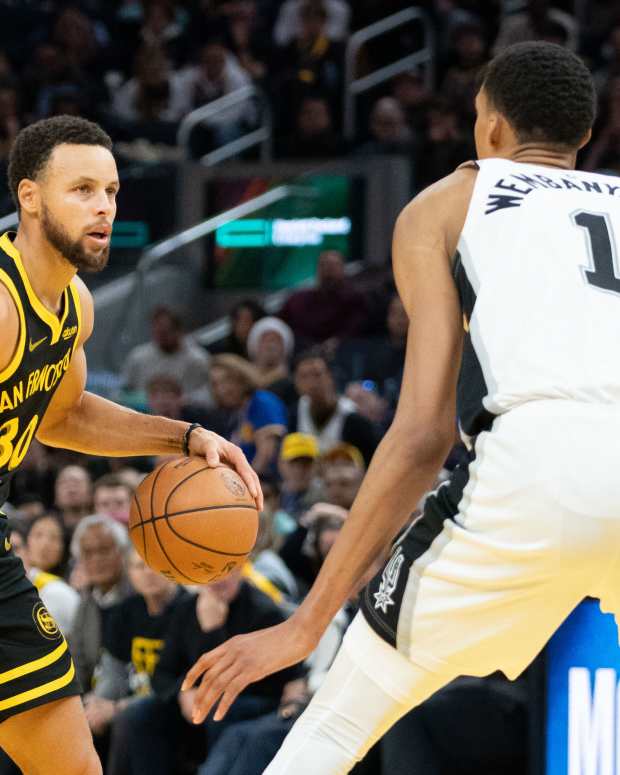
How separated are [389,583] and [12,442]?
4.14 feet

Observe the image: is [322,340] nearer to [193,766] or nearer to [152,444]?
[193,766]

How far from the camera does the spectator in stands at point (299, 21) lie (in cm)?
1394

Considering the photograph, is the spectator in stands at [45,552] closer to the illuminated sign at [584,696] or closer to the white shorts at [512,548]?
the illuminated sign at [584,696]

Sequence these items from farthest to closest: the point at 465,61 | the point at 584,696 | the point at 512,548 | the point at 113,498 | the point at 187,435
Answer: the point at 465,61 < the point at 113,498 < the point at 584,696 < the point at 187,435 < the point at 512,548

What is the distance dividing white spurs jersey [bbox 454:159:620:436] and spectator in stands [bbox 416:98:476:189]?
8.66 m

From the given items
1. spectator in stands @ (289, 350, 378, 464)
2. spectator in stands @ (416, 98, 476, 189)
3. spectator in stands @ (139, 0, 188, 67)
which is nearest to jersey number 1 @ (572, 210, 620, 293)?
spectator in stands @ (289, 350, 378, 464)

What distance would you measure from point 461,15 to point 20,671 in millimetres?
10982

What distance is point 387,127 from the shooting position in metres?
12.9

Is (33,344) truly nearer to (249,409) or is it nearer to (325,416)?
(325,416)

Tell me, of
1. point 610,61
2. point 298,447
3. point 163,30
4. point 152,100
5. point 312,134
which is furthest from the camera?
point 163,30

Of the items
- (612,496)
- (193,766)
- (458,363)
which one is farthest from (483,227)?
(193,766)

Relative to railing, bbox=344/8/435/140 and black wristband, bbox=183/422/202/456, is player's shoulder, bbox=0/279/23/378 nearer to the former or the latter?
black wristband, bbox=183/422/202/456

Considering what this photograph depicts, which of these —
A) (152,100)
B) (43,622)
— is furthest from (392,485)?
(152,100)

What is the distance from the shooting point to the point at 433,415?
285 cm
